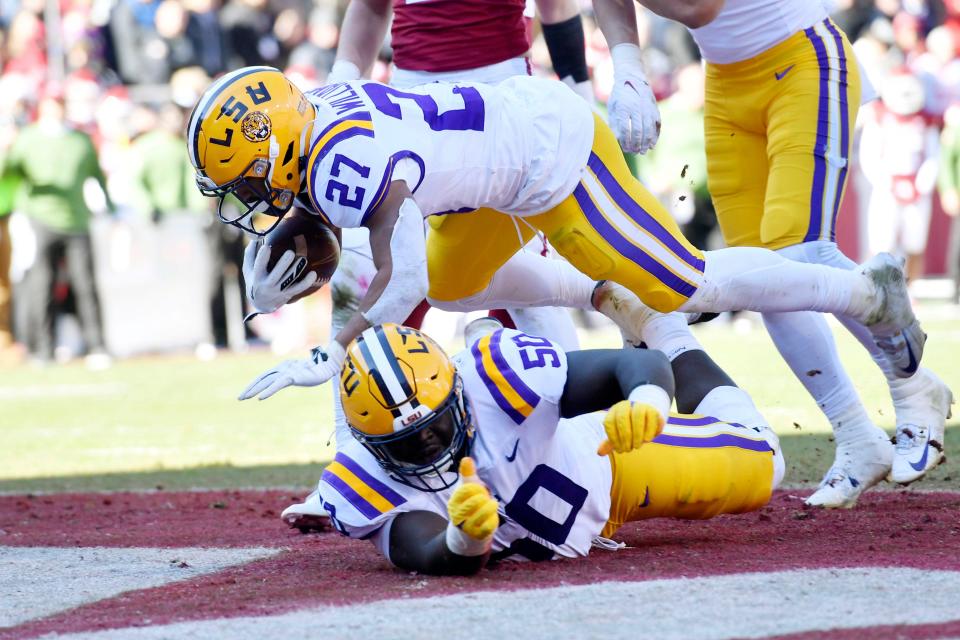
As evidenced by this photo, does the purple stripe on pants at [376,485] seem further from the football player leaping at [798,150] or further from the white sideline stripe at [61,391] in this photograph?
the white sideline stripe at [61,391]

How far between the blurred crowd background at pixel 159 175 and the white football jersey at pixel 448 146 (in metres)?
7.84

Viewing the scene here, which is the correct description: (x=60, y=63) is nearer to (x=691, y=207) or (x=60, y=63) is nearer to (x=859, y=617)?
(x=691, y=207)

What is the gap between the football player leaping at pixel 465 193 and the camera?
3.89 m

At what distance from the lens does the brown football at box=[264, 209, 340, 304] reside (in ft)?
14.9

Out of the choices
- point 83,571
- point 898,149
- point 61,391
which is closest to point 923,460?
point 83,571

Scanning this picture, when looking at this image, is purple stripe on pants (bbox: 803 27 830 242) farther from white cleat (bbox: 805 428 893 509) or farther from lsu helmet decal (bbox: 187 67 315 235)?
lsu helmet decal (bbox: 187 67 315 235)

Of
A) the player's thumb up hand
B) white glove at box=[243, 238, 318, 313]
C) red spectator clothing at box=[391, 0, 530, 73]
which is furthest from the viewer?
red spectator clothing at box=[391, 0, 530, 73]

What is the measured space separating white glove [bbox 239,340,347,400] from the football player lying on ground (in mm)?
135

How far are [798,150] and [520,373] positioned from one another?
4.80 ft

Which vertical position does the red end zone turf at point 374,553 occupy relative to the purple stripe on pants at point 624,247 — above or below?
below

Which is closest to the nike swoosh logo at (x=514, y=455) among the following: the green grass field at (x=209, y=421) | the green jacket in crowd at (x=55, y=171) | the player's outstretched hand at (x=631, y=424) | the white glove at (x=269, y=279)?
the player's outstretched hand at (x=631, y=424)

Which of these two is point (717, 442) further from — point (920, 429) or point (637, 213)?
point (920, 429)

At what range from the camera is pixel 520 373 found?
12.1ft

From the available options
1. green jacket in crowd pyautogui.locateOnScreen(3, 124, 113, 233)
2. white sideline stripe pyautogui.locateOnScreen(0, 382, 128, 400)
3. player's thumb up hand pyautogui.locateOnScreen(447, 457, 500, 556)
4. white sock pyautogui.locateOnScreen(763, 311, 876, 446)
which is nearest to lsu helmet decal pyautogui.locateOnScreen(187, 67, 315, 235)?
player's thumb up hand pyautogui.locateOnScreen(447, 457, 500, 556)
